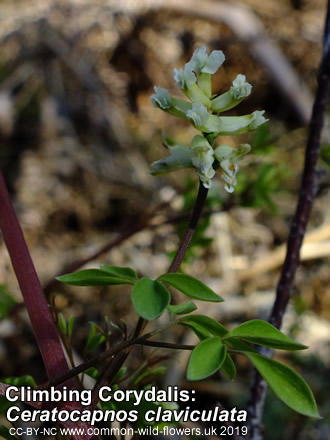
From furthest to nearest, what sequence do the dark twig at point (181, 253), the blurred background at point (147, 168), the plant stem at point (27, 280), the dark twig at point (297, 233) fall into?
the blurred background at point (147, 168) → the dark twig at point (297, 233) → the plant stem at point (27, 280) → the dark twig at point (181, 253)

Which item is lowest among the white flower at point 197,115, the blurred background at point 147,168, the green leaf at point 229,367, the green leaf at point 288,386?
the green leaf at point 288,386

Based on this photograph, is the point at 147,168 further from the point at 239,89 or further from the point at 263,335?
the point at 263,335

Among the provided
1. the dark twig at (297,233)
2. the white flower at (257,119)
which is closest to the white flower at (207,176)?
the white flower at (257,119)

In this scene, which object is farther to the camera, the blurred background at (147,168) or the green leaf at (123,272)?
the blurred background at (147,168)

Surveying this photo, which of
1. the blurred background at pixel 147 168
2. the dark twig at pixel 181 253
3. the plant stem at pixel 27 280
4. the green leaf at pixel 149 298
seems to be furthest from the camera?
the blurred background at pixel 147 168

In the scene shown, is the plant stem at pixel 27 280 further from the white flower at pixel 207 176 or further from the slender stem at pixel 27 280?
the white flower at pixel 207 176

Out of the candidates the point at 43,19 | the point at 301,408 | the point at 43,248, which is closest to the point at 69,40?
the point at 43,19

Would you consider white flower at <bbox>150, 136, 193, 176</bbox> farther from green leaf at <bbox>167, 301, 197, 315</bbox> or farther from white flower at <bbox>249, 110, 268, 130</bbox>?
green leaf at <bbox>167, 301, 197, 315</bbox>

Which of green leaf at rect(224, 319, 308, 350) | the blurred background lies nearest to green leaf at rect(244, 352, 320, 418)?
green leaf at rect(224, 319, 308, 350)
